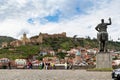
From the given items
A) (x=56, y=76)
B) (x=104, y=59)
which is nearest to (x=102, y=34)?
(x=104, y=59)

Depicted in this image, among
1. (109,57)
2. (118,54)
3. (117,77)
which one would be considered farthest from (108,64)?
(118,54)

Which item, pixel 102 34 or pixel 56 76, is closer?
pixel 56 76

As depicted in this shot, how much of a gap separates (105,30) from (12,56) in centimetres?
16243

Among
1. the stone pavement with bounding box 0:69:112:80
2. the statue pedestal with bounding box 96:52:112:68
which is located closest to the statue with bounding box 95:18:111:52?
the statue pedestal with bounding box 96:52:112:68

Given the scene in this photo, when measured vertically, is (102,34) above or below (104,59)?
above

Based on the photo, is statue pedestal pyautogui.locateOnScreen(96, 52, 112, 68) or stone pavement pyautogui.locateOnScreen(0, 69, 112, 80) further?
statue pedestal pyautogui.locateOnScreen(96, 52, 112, 68)

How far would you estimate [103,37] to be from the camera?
37281 millimetres

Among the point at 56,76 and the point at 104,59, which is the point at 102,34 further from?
the point at 56,76

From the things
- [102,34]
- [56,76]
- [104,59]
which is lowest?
[56,76]

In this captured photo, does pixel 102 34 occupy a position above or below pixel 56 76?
above

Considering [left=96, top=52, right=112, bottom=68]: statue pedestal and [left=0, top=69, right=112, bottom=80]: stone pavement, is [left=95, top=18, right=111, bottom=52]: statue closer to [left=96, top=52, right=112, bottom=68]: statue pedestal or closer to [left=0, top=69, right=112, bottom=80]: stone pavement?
[left=96, top=52, right=112, bottom=68]: statue pedestal

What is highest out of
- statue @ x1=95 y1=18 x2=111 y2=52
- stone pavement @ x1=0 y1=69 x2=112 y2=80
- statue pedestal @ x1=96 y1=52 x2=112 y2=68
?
statue @ x1=95 y1=18 x2=111 y2=52

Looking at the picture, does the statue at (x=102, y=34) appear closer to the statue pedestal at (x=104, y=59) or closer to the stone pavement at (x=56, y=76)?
the statue pedestal at (x=104, y=59)

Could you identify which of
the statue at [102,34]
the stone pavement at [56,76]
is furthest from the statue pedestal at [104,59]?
the stone pavement at [56,76]
